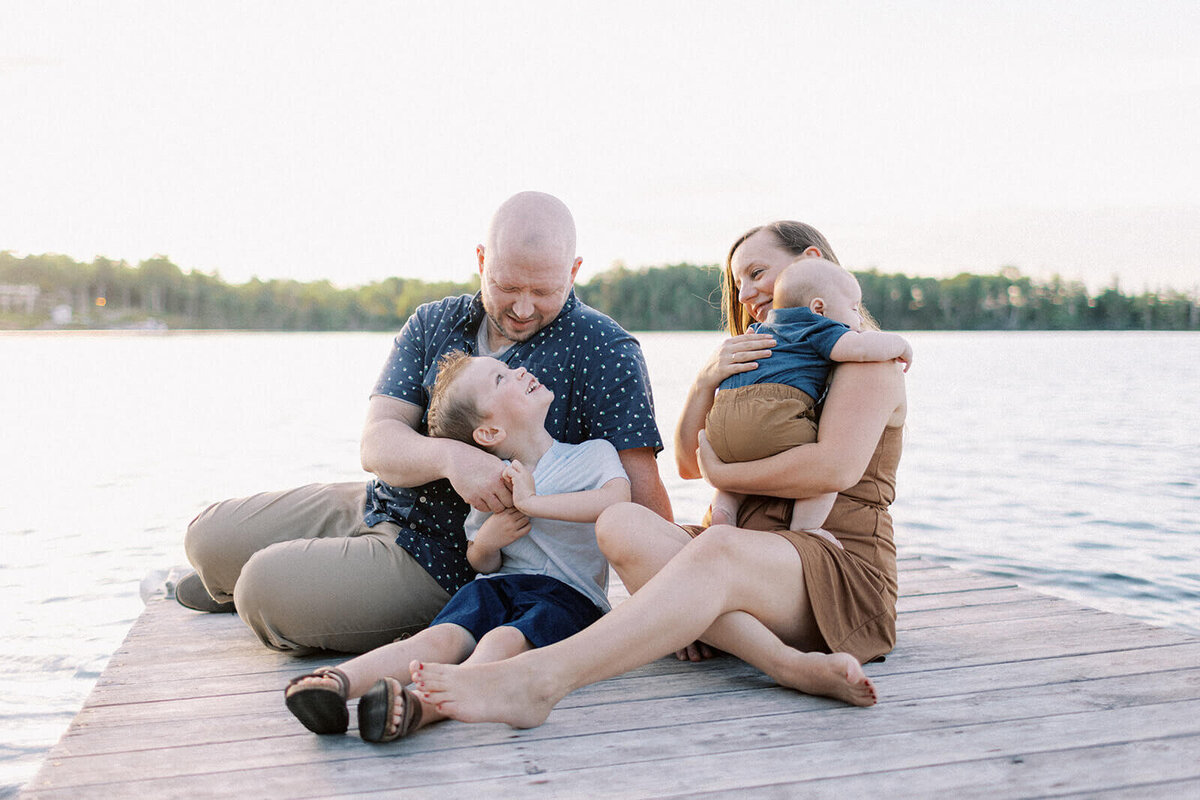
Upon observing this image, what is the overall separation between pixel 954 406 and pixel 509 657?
63.3 feet

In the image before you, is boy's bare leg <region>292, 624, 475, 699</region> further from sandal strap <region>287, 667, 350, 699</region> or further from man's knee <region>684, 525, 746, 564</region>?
man's knee <region>684, 525, 746, 564</region>

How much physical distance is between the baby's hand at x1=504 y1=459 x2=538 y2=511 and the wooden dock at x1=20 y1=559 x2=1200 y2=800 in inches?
19.7

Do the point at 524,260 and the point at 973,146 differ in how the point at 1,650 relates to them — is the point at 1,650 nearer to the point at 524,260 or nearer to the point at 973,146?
the point at 524,260

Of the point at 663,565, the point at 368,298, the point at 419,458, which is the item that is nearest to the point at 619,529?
the point at 663,565

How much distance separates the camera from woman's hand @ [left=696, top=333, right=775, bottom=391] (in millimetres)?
2600

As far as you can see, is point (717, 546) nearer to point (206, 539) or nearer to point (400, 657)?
point (400, 657)

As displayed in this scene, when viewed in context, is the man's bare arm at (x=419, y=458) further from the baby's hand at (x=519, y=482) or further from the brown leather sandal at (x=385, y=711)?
the brown leather sandal at (x=385, y=711)

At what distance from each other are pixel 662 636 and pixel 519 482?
1.86 ft

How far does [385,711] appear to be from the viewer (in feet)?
6.45

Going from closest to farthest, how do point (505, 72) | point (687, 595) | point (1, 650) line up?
point (687, 595), point (1, 650), point (505, 72)

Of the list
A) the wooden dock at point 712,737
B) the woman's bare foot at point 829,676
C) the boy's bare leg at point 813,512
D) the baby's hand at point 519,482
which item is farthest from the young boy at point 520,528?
the woman's bare foot at point 829,676

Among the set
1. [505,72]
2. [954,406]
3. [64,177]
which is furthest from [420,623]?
[64,177]

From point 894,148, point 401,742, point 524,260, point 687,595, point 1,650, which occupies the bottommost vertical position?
point 1,650

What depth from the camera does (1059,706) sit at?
2250 mm
